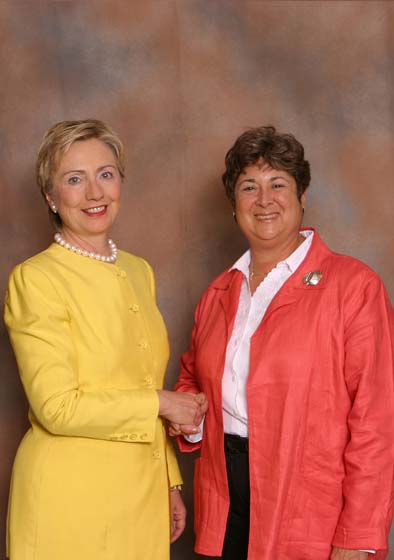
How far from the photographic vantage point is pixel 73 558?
239 cm

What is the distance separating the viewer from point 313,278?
2.64 m

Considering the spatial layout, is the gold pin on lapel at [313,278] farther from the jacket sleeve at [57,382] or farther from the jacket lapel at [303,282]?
the jacket sleeve at [57,382]

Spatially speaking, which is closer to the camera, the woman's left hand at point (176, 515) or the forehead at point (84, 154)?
the forehead at point (84, 154)

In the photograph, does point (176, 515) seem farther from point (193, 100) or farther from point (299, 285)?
point (193, 100)

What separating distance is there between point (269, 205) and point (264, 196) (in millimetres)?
34

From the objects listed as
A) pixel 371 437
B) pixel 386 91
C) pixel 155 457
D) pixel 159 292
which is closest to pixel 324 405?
pixel 371 437

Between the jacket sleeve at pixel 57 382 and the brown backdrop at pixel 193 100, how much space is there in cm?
147

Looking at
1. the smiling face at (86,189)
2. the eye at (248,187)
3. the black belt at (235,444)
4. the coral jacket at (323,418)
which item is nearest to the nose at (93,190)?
the smiling face at (86,189)

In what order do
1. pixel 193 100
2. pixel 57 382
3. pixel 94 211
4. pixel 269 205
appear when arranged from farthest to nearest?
pixel 193 100 < pixel 269 205 < pixel 94 211 < pixel 57 382

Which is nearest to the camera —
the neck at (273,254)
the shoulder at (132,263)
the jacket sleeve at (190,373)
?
the shoulder at (132,263)

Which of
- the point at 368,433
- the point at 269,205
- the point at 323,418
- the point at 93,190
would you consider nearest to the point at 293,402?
the point at 323,418

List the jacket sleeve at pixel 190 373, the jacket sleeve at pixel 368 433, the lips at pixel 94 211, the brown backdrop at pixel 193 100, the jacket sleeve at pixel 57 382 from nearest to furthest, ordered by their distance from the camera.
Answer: the jacket sleeve at pixel 57 382 → the jacket sleeve at pixel 368 433 → the lips at pixel 94 211 → the jacket sleeve at pixel 190 373 → the brown backdrop at pixel 193 100

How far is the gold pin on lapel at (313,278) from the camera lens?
8.63 feet

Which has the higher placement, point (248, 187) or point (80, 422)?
point (248, 187)
